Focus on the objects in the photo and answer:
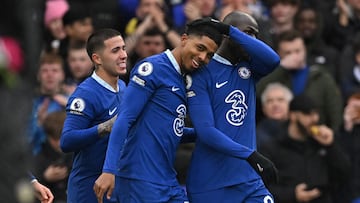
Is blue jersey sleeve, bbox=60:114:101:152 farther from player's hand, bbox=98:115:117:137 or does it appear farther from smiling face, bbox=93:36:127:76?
smiling face, bbox=93:36:127:76

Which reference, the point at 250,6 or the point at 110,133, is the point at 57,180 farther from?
the point at 250,6

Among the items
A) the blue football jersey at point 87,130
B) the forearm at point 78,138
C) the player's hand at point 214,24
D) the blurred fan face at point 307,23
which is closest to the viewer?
the player's hand at point 214,24

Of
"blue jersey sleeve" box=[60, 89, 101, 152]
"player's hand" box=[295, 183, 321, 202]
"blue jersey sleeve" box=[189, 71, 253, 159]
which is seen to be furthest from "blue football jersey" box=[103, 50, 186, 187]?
"player's hand" box=[295, 183, 321, 202]

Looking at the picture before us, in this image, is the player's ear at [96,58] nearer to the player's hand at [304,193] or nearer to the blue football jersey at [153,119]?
the blue football jersey at [153,119]

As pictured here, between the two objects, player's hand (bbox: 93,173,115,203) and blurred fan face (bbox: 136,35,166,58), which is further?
blurred fan face (bbox: 136,35,166,58)

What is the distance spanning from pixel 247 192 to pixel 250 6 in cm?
609

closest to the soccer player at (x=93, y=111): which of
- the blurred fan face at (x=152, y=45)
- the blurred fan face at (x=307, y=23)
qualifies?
the blurred fan face at (x=152, y=45)

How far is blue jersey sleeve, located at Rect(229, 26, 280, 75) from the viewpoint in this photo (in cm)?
918

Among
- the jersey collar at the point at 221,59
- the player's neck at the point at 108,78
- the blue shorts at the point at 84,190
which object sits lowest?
the blue shorts at the point at 84,190

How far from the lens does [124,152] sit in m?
9.16

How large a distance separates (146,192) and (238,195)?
2.42ft

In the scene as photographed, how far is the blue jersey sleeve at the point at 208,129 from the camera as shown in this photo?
9.01m

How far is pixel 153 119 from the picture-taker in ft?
29.6

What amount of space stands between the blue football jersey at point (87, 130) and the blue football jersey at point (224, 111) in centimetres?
86
